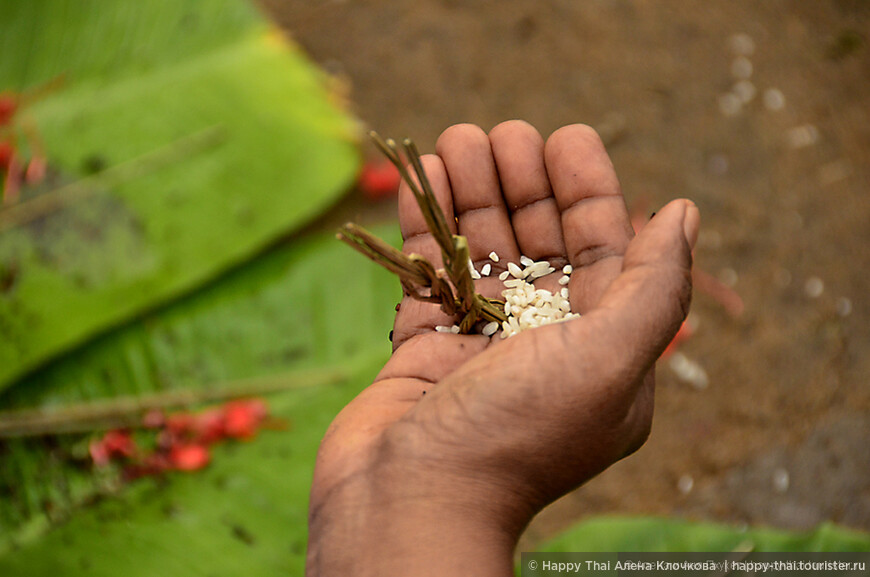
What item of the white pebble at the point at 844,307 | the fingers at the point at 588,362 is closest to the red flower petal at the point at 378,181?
the white pebble at the point at 844,307

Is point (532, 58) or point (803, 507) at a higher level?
point (532, 58)

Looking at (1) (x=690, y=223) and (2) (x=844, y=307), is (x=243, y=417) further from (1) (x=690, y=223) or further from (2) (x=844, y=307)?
(2) (x=844, y=307)

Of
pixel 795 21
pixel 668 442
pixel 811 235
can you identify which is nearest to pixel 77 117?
pixel 668 442

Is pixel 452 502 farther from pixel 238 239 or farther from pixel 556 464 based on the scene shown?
pixel 238 239

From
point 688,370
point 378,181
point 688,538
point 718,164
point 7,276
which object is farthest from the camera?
point 378,181

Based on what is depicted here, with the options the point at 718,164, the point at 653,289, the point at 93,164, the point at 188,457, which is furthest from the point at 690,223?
the point at 93,164

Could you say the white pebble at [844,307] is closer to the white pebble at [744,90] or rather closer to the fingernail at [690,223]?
the white pebble at [744,90]

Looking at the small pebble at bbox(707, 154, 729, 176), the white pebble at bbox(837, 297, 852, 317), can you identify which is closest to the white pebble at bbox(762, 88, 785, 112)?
the small pebble at bbox(707, 154, 729, 176)

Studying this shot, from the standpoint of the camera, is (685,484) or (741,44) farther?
(741,44)
